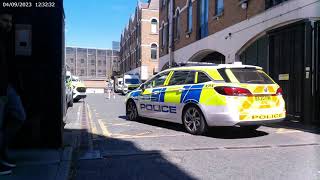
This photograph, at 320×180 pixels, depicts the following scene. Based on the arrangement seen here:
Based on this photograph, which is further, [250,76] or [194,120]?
[194,120]

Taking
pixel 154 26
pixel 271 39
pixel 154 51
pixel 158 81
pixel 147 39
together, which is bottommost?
pixel 158 81

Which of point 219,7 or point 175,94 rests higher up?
point 219,7

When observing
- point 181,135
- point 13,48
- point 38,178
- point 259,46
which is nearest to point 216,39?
point 259,46

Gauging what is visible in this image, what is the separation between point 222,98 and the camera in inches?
320

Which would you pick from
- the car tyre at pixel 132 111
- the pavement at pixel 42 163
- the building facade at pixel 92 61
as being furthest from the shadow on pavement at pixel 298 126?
the building facade at pixel 92 61

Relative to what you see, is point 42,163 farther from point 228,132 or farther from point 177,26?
point 177,26

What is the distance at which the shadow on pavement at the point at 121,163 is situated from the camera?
535 centimetres

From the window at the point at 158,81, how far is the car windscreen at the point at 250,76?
2.34 metres

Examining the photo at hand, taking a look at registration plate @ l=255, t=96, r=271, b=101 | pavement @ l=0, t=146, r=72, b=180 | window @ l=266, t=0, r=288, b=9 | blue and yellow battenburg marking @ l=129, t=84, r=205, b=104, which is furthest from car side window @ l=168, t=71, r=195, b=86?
window @ l=266, t=0, r=288, b=9

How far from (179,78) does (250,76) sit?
1.87 meters

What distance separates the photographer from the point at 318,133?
30.0ft

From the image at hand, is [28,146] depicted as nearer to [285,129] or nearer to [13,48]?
[13,48]

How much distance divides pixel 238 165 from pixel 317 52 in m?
6.48

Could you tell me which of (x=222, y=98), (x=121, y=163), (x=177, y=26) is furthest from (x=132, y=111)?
(x=177, y=26)
